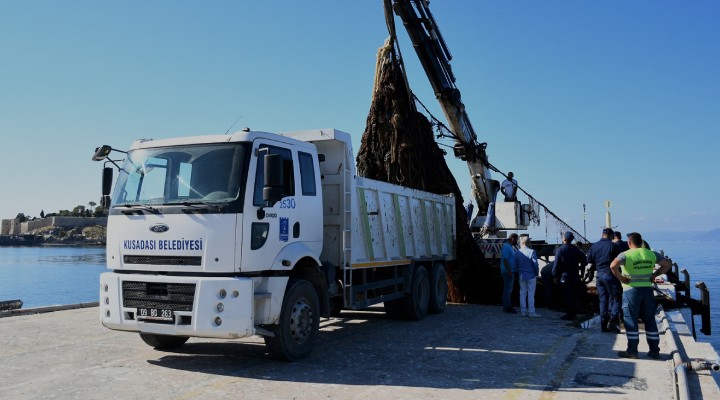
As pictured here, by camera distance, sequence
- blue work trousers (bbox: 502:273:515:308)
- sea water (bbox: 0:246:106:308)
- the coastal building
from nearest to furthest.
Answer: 1. blue work trousers (bbox: 502:273:515:308)
2. sea water (bbox: 0:246:106:308)
3. the coastal building

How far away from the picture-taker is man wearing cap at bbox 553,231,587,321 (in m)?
11.5

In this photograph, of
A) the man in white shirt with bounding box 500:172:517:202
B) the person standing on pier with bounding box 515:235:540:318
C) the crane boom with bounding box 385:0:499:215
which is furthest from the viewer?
the man in white shirt with bounding box 500:172:517:202

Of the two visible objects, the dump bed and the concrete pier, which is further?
the dump bed

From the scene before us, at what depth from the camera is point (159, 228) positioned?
6859 millimetres

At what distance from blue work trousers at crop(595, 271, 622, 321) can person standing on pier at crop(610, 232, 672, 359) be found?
5.56 feet

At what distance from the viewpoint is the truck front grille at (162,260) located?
675 cm

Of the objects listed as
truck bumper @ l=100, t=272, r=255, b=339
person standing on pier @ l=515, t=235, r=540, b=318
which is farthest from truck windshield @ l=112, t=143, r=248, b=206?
person standing on pier @ l=515, t=235, r=540, b=318

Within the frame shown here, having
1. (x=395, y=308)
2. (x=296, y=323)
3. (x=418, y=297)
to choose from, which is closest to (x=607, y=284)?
(x=418, y=297)

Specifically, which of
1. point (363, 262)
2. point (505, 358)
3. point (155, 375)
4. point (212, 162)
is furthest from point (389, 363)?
point (212, 162)

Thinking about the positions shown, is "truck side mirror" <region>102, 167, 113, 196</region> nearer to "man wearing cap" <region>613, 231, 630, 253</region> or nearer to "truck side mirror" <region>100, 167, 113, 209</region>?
"truck side mirror" <region>100, 167, 113, 209</region>

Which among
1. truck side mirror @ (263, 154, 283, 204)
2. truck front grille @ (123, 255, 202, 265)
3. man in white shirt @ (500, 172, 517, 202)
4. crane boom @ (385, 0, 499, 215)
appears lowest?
truck front grille @ (123, 255, 202, 265)

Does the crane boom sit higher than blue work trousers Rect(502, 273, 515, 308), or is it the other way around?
the crane boom

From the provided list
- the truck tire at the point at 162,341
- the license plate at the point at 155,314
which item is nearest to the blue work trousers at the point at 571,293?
the truck tire at the point at 162,341

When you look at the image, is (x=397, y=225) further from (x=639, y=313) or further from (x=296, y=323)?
(x=639, y=313)
